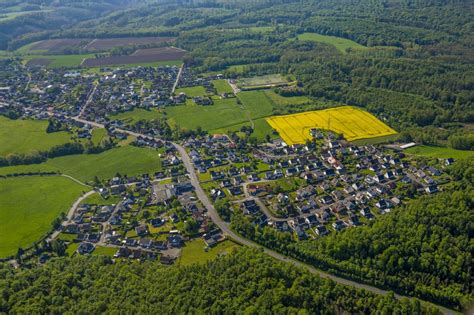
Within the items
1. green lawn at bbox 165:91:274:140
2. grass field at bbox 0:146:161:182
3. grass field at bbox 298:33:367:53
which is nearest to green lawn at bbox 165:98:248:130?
green lawn at bbox 165:91:274:140

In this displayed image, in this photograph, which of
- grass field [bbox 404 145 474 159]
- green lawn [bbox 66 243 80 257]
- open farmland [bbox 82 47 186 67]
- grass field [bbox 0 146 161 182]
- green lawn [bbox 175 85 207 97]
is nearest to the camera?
green lawn [bbox 66 243 80 257]

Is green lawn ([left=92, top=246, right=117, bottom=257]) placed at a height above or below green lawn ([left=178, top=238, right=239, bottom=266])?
below

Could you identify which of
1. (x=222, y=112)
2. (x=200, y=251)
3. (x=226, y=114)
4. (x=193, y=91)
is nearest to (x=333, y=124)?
(x=226, y=114)

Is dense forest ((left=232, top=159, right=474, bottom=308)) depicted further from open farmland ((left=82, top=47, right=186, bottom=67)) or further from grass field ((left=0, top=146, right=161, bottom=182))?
open farmland ((left=82, top=47, right=186, bottom=67))

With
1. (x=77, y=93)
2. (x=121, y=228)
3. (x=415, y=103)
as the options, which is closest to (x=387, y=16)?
(x=415, y=103)

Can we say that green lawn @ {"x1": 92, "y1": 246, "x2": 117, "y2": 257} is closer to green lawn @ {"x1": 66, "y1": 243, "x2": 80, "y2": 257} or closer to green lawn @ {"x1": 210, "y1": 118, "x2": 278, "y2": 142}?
green lawn @ {"x1": 66, "y1": 243, "x2": 80, "y2": 257}

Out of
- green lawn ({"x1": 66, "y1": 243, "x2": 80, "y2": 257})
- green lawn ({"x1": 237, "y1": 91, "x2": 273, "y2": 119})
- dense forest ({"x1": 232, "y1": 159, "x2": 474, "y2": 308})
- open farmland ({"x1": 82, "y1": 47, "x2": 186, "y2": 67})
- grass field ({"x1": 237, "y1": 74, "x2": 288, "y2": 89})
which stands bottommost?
open farmland ({"x1": 82, "y1": 47, "x2": 186, "y2": 67})

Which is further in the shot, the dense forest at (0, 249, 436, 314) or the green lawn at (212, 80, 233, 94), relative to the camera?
the green lawn at (212, 80, 233, 94)

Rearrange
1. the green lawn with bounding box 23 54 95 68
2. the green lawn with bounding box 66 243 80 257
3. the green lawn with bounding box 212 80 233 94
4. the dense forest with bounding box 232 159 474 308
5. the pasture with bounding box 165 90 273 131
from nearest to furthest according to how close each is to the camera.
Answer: the dense forest with bounding box 232 159 474 308
the green lawn with bounding box 66 243 80 257
the pasture with bounding box 165 90 273 131
the green lawn with bounding box 212 80 233 94
the green lawn with bounding box 23 54 95 68

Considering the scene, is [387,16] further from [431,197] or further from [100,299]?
[100,299]
